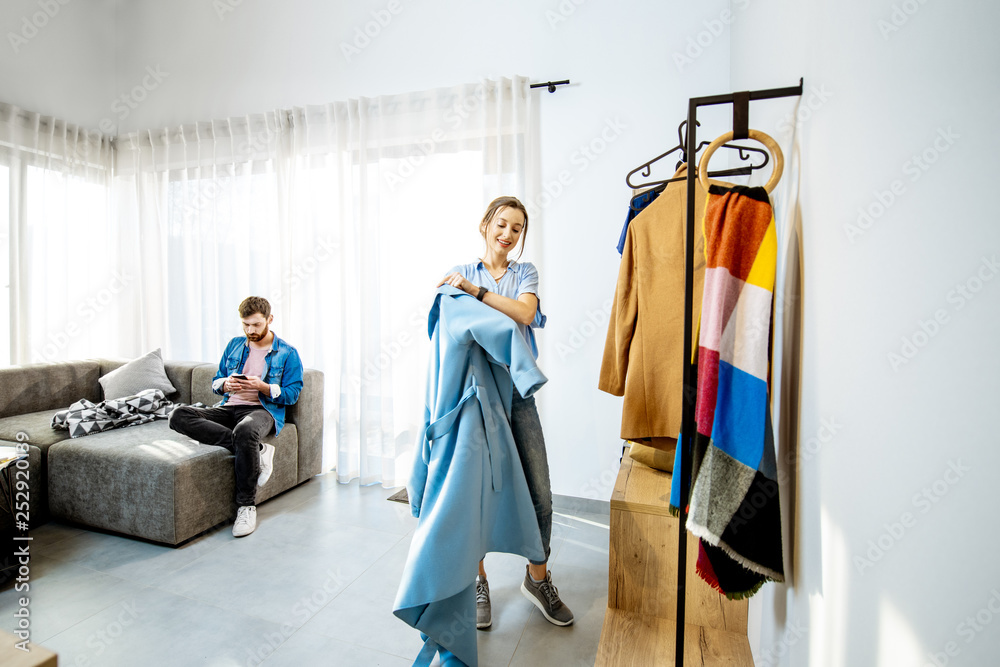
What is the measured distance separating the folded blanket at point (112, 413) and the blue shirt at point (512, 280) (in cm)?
218

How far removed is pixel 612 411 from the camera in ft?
8.30

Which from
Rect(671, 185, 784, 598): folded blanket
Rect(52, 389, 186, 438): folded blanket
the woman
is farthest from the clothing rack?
Rect(52, 389, 186, 438): folded blanket

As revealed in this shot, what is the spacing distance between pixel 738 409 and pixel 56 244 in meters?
4.43

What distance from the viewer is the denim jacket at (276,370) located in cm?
266

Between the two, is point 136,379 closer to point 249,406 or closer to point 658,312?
point 249,406

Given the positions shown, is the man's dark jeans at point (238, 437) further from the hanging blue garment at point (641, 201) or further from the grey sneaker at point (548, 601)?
the hanging blue garment at point (641, 201)

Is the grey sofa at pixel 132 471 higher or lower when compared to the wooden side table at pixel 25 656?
lower

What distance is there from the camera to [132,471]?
2.18 meters

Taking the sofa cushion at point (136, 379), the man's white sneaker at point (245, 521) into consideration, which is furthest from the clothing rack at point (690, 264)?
the sofa cushion at point (136, 379)

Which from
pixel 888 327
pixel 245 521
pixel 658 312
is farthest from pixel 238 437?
pixel 888 327

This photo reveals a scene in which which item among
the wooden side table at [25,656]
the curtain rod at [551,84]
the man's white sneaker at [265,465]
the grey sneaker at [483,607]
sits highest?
the curtain rod at [551,84]

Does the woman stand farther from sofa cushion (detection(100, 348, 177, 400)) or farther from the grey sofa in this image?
sofa cushion (detection(100, 348, 177, 400))

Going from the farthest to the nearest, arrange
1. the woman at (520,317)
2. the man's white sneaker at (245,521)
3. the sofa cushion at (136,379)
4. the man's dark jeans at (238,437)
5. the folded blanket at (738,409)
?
the sofa cushion at (136,379), the man's dark jeans at (238,437), the man's white sneaker at (245,521), the woman at (520,317), the folded blanket at (738,409)

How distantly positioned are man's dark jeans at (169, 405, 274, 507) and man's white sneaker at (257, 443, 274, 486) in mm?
28
